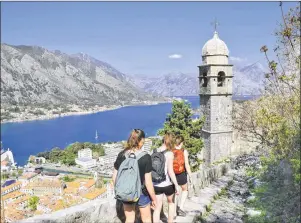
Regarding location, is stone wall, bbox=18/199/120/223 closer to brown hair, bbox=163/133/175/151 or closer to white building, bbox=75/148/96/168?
brown hair, bbox=163/133/175/151

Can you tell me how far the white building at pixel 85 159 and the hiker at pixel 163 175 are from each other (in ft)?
217

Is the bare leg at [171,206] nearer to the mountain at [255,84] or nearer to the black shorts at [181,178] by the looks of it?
the black shorts at [181,178]

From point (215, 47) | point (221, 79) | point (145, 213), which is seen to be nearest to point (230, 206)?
point (145, 213)

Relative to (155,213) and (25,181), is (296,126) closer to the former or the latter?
(155,213)

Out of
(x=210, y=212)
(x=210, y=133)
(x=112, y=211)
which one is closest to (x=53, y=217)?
(x=112, y=211)

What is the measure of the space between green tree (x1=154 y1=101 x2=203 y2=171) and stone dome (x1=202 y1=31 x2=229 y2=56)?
4475 mm

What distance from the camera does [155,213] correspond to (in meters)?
3.49

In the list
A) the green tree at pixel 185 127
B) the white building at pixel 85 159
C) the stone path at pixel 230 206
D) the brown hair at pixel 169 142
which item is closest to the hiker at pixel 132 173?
the brown hair at pixel 169 142

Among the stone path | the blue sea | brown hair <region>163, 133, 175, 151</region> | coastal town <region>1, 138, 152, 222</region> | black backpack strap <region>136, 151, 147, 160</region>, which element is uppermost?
brown hair <region>163, 133, 175, 151</region>

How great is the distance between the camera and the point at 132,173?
9.67 ft

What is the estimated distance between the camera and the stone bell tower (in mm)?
16375

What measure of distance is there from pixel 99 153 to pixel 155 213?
250 ft

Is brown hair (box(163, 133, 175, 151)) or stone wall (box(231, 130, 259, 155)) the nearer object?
brown hair (box(163, 133, 175, 151))

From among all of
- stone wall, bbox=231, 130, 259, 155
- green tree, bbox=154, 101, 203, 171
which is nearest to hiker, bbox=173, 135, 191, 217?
green tree, bbox=154, 101, 203, 171
